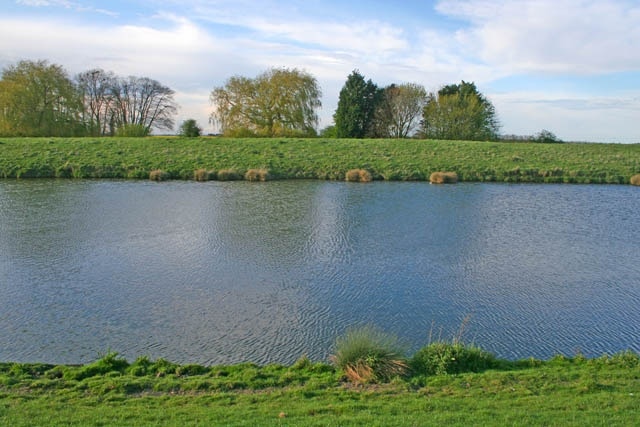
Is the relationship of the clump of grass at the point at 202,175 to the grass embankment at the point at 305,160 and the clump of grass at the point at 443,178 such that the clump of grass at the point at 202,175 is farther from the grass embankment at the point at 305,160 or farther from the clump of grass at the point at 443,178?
the clump of grass at the point at 443,178

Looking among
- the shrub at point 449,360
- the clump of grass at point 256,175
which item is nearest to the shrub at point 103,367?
the shrub at point 449,360

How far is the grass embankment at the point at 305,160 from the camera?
3216cm

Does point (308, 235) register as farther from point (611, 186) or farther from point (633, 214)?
point (611, 186)

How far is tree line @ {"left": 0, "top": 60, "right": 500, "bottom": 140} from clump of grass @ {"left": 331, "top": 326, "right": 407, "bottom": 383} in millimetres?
39472

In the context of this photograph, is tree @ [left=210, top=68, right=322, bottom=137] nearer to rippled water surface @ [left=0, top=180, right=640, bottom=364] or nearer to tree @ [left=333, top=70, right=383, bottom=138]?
tree @ [left=333, top=70, right=383, bottom=138]

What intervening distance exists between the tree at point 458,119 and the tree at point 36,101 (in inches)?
1434

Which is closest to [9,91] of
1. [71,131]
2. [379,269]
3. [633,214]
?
[71,131]

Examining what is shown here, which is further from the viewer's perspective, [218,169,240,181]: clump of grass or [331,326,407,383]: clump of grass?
[218,169,240,181]: clump of grass

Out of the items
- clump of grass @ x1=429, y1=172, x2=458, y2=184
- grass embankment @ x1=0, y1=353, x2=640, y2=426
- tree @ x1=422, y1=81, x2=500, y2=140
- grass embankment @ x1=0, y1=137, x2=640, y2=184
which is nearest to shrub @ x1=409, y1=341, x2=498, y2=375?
grass embankment @ x1=0, y1=353, x2=640, y2=426

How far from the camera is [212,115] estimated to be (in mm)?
49312

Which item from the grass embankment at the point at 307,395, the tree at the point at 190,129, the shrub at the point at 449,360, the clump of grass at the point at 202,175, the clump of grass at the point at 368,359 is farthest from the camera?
the tree at the point at 190,129

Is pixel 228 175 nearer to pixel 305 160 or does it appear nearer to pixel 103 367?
pixel 305 160

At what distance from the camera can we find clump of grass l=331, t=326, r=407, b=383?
6.54 meters

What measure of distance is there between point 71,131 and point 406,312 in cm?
4781
